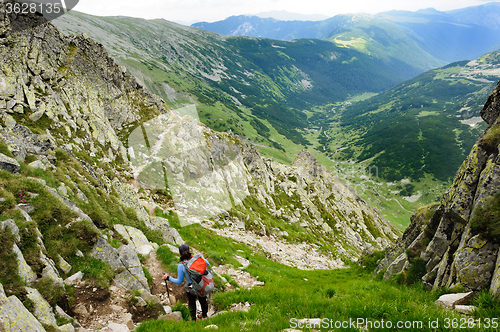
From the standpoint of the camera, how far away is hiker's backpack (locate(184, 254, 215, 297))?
9.14 meters

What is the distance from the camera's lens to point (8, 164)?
42.5ft

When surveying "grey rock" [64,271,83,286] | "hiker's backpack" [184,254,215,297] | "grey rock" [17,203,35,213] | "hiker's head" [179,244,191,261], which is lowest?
"grey rock" [64,271,83,286]

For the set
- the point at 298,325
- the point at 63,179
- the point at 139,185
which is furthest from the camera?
the point at 139,185

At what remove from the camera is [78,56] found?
38.6 metres

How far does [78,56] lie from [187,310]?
45.3 metres

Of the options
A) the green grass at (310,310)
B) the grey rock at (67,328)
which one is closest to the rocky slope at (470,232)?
the green grass at (310,310)

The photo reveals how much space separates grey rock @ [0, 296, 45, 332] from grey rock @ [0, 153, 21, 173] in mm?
9206

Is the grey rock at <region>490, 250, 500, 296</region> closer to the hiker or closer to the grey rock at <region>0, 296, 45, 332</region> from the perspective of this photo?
the hiker

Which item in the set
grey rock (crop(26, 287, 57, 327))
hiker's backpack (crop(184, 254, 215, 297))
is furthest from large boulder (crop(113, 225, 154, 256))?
hiker's backpack (crop(184, 254, 215, 297))

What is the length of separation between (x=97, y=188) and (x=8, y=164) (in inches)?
252

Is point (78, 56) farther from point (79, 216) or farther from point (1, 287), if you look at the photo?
point (1, 287)

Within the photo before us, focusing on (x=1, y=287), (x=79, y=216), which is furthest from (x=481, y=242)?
(x=79, y=216)

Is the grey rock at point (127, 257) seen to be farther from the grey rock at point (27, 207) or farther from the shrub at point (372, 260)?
the shrub at point (372, 260)

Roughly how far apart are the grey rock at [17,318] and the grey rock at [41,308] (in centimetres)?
39
